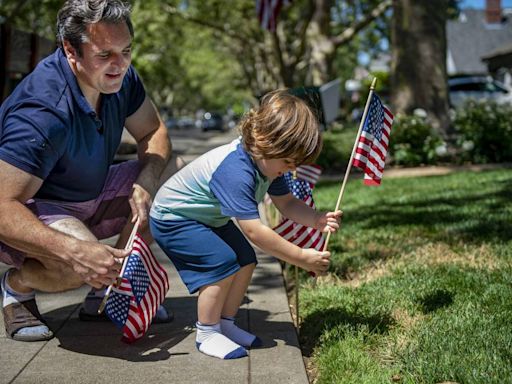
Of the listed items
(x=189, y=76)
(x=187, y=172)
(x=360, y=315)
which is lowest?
(x=189, y=76)

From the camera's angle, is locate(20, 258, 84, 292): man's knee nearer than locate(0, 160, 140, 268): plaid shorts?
Yes

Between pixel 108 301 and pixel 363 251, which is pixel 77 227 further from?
pixel 363 251

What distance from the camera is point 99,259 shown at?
311 centimetres

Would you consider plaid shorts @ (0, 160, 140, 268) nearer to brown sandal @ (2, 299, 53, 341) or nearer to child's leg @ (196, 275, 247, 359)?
brown sandal @ (2, 299, 53, 341)

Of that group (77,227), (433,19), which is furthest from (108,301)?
(433,19)

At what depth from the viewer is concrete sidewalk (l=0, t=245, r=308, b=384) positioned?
3.22 meters

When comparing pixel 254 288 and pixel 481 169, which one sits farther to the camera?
pixel 481 169

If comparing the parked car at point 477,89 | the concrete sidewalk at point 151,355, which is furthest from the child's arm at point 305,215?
the parked car at point 477,89

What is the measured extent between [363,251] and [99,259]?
270 centimetres

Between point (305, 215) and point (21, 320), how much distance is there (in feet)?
4.91

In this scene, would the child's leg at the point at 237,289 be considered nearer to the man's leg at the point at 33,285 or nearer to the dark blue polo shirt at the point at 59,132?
the man's leg at the point at 33,285

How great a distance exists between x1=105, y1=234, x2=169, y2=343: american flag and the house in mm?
58689

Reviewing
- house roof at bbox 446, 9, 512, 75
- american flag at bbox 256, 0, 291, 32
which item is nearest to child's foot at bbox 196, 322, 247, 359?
american flag at bbox 256, 0, 291, 32

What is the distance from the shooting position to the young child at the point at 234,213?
3260mm
